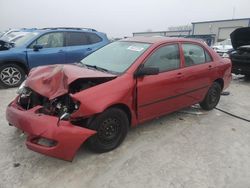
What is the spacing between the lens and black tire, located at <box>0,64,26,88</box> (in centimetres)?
719

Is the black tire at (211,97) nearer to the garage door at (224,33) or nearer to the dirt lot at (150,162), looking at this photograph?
the dirt lot at (150,162)

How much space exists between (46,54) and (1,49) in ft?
4.02

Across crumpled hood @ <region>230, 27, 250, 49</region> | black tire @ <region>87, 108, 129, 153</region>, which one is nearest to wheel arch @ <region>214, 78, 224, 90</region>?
black tire @ <region>87, 108, 129, 153</region>

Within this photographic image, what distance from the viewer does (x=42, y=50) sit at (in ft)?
25.0

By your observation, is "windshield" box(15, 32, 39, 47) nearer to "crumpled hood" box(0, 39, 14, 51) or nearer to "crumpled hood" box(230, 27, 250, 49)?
"crumpled hood" box(0, 39, 14, 51)

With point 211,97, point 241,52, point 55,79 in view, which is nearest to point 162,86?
point 55,79

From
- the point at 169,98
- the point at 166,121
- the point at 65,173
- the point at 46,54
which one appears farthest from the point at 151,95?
the point at 46,54

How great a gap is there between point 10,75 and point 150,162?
5.24 m

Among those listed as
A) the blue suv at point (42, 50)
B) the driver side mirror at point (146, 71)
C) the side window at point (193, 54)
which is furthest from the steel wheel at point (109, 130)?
the blue suv at point (42, 50)

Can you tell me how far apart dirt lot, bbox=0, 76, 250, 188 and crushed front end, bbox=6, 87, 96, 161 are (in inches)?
13.1

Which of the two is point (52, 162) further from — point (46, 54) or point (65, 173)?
point (46, 54)

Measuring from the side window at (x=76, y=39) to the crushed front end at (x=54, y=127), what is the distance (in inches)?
197

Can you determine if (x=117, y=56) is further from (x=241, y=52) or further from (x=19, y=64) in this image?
(x=241, y=52)

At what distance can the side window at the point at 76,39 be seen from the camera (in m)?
8.26
